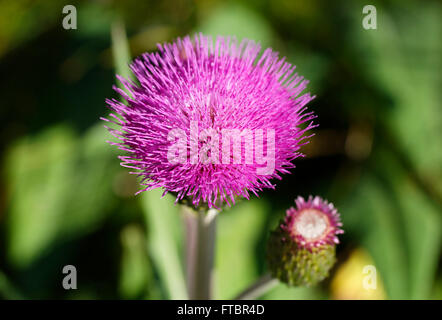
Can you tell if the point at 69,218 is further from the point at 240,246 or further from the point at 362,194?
the point at 362,194

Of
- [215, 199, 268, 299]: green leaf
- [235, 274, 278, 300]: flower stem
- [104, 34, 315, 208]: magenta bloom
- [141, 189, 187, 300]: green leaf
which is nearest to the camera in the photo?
[104, 34, 315, 208]: magenta bloom

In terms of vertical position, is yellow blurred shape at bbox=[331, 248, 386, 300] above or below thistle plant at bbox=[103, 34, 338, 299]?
below

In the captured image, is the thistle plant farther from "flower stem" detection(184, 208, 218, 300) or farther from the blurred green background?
the blurred green background

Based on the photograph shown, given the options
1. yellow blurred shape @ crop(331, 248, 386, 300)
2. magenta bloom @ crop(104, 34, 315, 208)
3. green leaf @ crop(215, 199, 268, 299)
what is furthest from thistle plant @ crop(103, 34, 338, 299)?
yellow blurred shape @ crop(331, 248, 386, 300)

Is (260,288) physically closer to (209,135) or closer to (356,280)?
(209,135)

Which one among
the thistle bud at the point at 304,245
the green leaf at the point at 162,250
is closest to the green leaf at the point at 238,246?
the green leaf at the point at 162,250

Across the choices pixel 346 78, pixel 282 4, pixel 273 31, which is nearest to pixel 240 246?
pixel 346 78

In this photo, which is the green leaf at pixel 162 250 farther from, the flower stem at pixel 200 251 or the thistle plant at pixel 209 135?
the thistle plant at pixel 209 135
